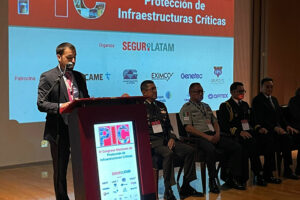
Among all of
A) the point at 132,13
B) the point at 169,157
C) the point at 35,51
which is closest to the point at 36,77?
the point at 35,51

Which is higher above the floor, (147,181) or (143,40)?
(143,40)

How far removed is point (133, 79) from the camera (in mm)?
6758

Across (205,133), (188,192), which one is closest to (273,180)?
(205,133)

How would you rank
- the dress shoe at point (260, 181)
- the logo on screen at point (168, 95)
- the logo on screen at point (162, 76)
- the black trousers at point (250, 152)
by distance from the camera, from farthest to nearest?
the logo on screen at point (168, 95)
the logo on screen at point (162, 76)
the dress shoe at point (260, 181)
the black trousers at point (250, 152)

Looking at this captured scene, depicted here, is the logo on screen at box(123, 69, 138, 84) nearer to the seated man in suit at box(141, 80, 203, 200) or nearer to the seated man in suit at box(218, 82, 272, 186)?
the seated man in suit at box(218, 82, 272, 186)

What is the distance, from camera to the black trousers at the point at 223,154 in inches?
189

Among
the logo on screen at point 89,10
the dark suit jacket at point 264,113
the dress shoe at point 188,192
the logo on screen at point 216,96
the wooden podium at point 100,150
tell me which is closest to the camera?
the wooden podium at point 100,150

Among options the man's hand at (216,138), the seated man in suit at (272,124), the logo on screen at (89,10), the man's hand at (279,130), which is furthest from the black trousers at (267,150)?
the logo on screen at (89,10)

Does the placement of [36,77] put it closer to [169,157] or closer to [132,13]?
[132,13]

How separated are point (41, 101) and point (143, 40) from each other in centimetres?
374

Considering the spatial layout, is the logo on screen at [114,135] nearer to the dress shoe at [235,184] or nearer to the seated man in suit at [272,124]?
the dress shoe at [235,184]

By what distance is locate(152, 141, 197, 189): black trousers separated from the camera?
173 inches

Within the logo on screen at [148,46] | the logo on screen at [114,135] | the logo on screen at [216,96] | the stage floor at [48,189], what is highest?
the logo on screen at [148,46]

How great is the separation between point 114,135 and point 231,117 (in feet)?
9.51
